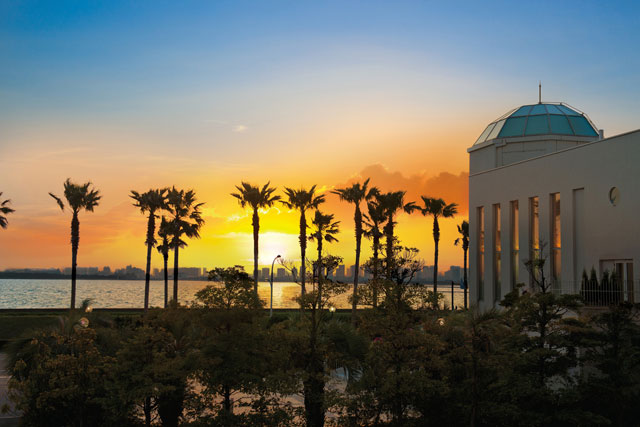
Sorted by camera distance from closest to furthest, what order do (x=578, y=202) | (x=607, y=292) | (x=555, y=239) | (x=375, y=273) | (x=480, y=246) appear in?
(x=375, y=273) < (x=607, y=292) < (x=578, y=202) < (x=555, y=239) < (x=480, y=246)

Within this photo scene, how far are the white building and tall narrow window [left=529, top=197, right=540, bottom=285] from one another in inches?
1.9

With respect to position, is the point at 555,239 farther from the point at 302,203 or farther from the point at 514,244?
the point at 302,203

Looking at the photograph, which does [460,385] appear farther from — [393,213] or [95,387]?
[393,213]

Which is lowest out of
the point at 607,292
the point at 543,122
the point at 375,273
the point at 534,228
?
the point at 607,292

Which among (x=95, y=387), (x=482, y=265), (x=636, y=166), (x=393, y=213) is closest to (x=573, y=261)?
(x=636, y=166)

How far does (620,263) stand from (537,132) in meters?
12.6

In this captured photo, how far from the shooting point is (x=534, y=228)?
31672 millimetres

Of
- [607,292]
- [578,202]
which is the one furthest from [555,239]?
[607,292]

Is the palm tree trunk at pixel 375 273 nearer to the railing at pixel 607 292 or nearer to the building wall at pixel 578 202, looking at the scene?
the railing at pixel 607 292

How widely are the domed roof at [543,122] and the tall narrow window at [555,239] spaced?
7.59 m

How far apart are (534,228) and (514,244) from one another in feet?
5.66

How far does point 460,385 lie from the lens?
20344mm

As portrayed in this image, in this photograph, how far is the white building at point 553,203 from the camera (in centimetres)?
2572

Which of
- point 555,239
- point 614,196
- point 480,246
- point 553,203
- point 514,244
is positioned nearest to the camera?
point 614,196
